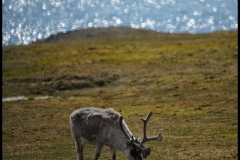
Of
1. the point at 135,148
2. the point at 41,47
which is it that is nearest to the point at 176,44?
the point at 41,47

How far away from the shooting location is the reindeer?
21.0 m

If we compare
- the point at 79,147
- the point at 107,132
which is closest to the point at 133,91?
the point at 79,147

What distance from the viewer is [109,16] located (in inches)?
4764

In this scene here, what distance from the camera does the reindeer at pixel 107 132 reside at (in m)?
21.0

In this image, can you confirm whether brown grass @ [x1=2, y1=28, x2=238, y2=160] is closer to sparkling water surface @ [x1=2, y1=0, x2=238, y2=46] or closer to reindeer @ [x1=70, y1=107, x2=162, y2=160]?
reindeer @ [x1=70, y1=107, x2=162, y2=160]

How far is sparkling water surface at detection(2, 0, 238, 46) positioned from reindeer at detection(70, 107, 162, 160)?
8260 centimetres

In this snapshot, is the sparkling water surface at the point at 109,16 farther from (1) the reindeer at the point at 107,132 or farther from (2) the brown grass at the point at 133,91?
(1) the reindeer at the point at 107,132

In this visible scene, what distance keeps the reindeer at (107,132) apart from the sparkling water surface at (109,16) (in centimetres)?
8260

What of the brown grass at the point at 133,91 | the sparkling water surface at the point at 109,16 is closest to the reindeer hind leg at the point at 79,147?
the brown grass at the point at 133,91

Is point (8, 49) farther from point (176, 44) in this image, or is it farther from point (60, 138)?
point (60, 138)

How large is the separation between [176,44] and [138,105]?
1868 inches

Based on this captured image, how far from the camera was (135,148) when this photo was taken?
21.0m

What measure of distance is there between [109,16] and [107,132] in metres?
99.8

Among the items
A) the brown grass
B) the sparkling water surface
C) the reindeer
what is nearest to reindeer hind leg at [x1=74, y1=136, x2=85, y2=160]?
the reindeer
